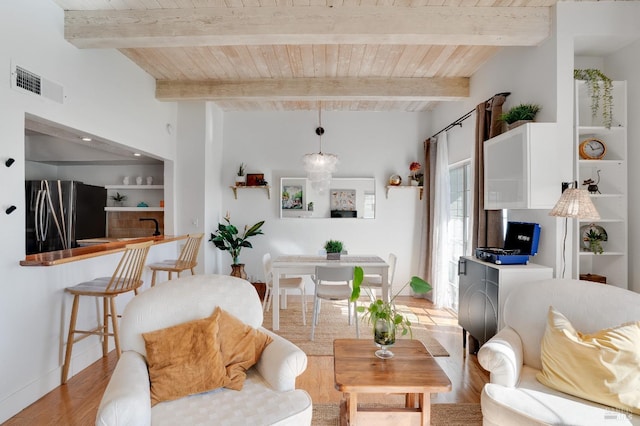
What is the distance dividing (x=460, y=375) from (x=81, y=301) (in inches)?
127

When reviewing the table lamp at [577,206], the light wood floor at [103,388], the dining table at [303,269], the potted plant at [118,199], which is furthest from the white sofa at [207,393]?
the potted plant at [118,199]

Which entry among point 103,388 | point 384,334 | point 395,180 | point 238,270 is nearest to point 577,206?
point 384,334

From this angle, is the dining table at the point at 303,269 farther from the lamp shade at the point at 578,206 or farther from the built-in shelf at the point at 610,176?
the lamp shade at the point at 578,206

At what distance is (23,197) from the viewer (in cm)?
243

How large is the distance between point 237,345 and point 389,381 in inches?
31.7

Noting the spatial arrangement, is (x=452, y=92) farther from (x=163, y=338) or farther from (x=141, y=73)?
(x=163, y=338)

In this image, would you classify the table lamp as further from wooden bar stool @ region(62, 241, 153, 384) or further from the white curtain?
wooden bar stool @ region(62, 241, 153, 384)

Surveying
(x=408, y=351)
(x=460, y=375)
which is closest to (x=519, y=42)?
(x=408, y=351)

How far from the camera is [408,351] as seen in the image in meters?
2.06

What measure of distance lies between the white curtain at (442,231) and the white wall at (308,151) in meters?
0.68

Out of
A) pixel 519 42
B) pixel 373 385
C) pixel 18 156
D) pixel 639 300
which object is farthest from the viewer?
pixel 519 42

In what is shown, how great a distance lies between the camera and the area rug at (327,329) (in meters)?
3.44

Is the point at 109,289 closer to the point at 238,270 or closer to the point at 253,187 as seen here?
the point at 238,270

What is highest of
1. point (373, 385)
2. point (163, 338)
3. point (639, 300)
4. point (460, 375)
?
point (639, 300)
